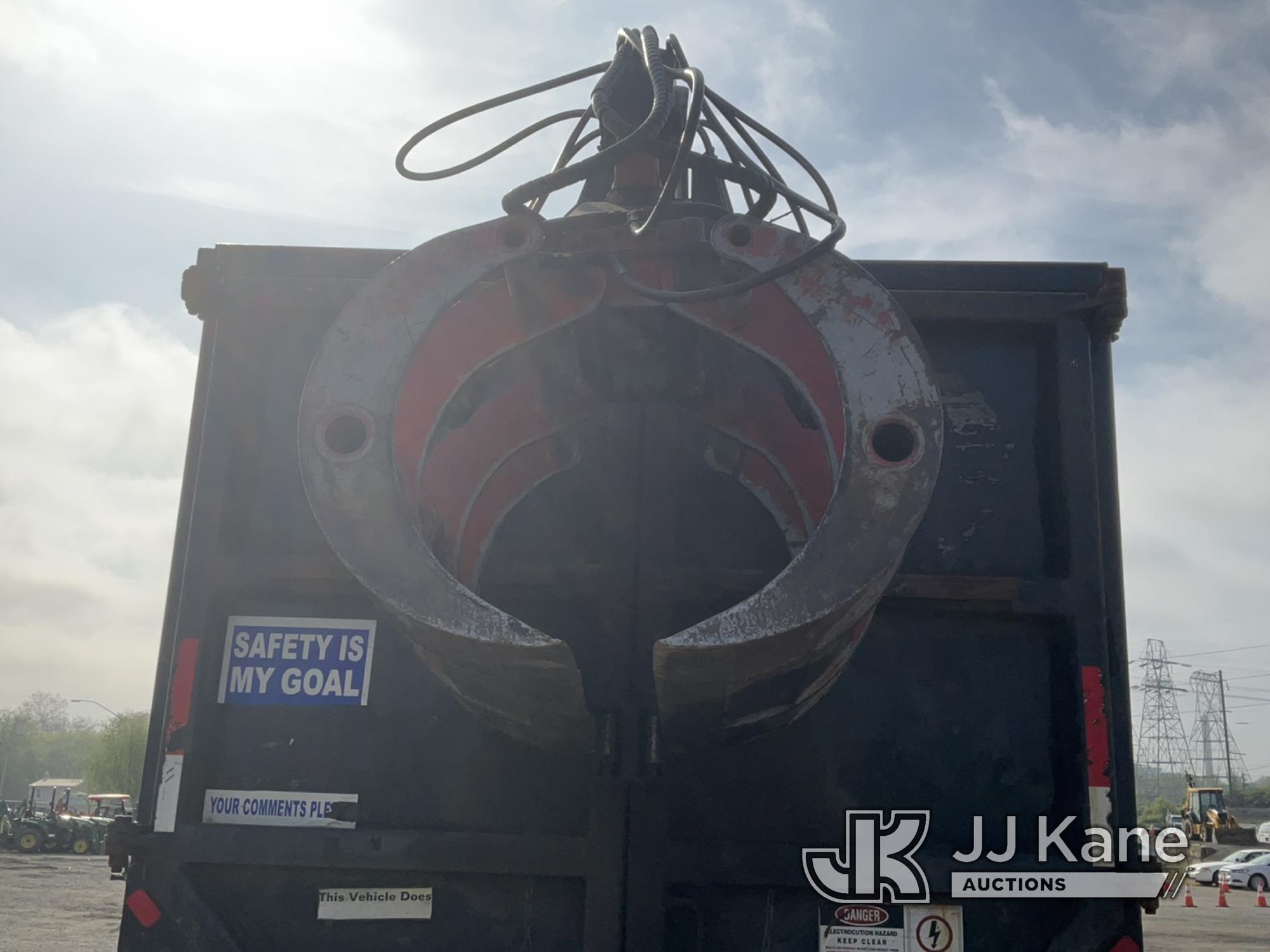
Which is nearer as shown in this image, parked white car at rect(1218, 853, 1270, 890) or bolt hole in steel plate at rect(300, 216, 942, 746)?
bolt hole in steel plate at rect(300, 216, 942, 746)

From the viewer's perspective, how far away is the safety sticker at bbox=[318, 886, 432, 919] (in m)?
2.15

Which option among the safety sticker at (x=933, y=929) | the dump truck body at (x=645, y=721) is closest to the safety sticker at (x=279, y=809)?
the dump truck body at (x=645, y=721)

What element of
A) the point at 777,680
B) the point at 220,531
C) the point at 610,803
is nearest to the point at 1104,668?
the point at 777,680

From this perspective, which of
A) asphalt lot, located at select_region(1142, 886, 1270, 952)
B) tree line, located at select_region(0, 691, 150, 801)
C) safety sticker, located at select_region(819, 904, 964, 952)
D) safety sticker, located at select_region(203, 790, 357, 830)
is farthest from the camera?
tree line, located at select_region(0, 691, 150, 801)

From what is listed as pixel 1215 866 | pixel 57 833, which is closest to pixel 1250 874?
pixel 1215 866

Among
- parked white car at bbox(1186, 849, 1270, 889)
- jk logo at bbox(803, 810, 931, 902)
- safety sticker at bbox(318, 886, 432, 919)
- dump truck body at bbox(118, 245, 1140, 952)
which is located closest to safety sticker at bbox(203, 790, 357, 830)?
dump truck body at bbox(118, 245, 1140, 952)

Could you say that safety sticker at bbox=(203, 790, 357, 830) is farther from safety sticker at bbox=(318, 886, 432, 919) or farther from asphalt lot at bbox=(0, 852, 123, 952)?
asphalt lot at bbox=(0, 852, 123, 952)

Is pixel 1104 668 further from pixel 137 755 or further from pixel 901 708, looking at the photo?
pixel 137 755

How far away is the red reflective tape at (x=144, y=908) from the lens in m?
2.15

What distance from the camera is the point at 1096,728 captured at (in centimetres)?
219

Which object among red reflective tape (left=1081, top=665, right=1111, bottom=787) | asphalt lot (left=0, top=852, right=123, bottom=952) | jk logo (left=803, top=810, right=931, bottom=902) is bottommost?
asphalt lot (left=0, top=852, right=123, bottom=952)

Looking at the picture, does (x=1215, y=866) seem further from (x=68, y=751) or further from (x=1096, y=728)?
(x=68, y=751)

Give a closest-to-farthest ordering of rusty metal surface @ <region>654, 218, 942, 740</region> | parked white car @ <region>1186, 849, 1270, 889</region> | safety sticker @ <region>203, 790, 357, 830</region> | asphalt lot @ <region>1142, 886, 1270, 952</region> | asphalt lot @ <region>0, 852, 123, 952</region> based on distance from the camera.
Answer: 1. rusty metal surface @ <region>654, 218, 942, 740</region>
2. safety sticker @ <region>203, 790, 357, 830</region>
3. asphalt lot @ <region>0, 852, 123, 952</region>
4. asphalt lot @ <region>1142, 886, 1270, 952</region>
5. parked white car @ <region>1186, 849, 1270, 889</region>

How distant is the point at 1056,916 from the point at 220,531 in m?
1.86
